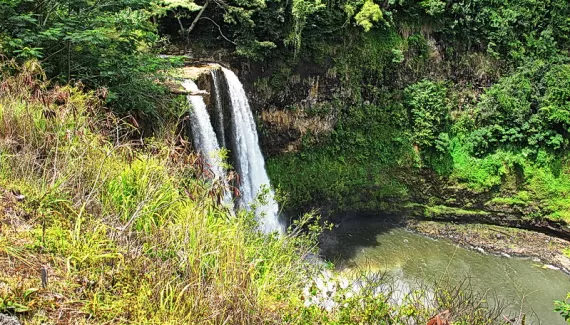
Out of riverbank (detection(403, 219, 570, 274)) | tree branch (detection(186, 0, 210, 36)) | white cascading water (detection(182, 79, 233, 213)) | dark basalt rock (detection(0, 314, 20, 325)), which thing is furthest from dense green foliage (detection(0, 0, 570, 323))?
dark basalt rock (detection(0, 314, 20, 325))

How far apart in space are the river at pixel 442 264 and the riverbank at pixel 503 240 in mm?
262

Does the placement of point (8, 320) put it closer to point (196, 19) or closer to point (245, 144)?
point (245, 144)

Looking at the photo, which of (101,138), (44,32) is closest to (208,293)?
(101,138)

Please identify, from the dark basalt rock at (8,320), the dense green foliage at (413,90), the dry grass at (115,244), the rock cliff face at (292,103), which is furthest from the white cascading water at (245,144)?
the dark basalt rock at (8,320)

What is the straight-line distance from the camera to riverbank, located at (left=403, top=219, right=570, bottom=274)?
1069cm

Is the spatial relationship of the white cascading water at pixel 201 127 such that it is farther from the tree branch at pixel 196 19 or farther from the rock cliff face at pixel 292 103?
the rock cliff face at pixel 292 103

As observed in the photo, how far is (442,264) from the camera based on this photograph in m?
10.2

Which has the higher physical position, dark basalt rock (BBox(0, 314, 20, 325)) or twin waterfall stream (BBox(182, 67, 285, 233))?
dark basalt rock (BBox(0, 314, 20, 325))

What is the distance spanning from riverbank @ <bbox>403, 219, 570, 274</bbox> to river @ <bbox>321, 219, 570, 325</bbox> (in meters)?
0.26

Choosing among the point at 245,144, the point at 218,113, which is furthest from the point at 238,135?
the point at 218,113

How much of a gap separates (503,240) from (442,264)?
8.78 feet

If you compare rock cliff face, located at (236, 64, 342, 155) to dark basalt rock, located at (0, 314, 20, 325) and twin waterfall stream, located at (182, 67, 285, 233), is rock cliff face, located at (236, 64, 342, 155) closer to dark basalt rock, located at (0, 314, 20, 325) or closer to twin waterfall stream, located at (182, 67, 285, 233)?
twin waterfall stream, located at (182, 67, 285, 233)

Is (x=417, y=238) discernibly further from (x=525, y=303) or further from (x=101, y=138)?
(x=101, y=138)

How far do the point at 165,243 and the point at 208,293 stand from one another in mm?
525
